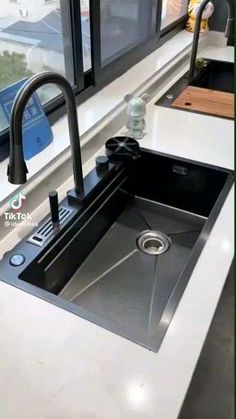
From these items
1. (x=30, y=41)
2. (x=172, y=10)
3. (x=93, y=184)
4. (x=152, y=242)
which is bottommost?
(x=152, y=242)

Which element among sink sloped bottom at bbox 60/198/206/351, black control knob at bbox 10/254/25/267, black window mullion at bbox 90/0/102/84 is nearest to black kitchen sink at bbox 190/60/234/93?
black window mullion at bbox 90/0/102/84

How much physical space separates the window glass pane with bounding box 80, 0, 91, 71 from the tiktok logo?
651 millimetres

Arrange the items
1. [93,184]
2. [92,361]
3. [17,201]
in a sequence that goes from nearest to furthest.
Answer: [92,361] < [17,201] < [93,184]

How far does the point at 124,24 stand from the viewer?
5.45 ft

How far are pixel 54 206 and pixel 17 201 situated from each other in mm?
106

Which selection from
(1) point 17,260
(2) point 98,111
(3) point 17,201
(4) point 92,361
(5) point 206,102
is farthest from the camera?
(5) point 206,102

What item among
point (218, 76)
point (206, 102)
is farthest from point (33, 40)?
point (218, 76)

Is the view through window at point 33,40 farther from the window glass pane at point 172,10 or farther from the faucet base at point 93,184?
the window glass pane at point 172,10

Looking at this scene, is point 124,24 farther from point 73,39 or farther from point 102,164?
point 102,164

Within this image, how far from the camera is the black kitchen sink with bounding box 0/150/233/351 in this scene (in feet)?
2.81

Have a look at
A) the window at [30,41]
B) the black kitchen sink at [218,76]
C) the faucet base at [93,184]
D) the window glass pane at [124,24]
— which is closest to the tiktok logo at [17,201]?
the faucet base at [93,184]

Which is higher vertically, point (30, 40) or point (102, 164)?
point (30, 40)

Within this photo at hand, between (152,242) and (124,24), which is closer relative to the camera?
(152,242)

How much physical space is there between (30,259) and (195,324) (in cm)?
39
